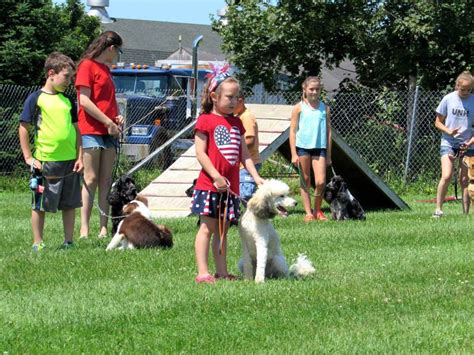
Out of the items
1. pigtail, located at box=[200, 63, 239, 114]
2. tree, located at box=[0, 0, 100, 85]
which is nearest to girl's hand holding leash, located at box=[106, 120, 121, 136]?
pigtail, located at box=[200, 63, 239, 114]

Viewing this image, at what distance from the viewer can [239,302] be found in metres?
6.72

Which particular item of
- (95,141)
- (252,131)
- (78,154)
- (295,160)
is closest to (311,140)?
(295,160)

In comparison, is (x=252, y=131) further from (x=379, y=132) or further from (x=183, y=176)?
(x=379, y=132)

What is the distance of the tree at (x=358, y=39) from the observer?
20.0 m

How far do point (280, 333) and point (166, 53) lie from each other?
190 feet

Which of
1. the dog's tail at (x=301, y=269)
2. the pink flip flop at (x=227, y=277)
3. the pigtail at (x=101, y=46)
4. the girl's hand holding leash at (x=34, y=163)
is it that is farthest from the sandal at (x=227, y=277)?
the pigtail at (x=101, y=46)

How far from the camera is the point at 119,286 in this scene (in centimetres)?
745

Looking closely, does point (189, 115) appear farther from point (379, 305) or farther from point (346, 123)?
point (379, 305)

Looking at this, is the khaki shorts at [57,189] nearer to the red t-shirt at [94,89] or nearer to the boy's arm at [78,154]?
the boy's arm at [78,154]

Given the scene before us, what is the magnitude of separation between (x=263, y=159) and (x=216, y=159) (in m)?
5.64

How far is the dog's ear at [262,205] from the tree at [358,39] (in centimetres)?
1310

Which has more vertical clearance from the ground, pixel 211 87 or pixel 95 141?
pixel 211 87

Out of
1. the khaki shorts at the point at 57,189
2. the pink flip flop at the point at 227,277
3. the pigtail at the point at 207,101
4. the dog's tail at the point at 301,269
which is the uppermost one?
the pigtail at the point at 207,101

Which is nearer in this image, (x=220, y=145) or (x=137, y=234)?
(x=220, y=145)
